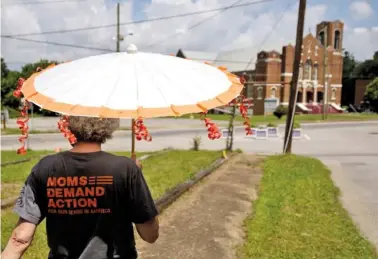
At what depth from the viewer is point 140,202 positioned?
2.19 metres

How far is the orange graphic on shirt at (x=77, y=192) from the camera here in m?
2.16

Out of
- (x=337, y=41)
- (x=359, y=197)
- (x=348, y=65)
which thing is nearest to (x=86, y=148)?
(x=359, y=197)

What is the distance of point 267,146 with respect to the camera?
19703 millimetres

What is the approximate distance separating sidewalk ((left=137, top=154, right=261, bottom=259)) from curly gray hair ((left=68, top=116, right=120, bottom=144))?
3199 millimetres

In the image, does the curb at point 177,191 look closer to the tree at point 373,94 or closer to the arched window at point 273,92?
the arched window at point 273,92

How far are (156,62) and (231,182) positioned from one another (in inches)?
307

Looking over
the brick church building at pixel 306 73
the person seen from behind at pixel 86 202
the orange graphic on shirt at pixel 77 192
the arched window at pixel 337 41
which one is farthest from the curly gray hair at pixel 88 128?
the arched window at pixel 337 41

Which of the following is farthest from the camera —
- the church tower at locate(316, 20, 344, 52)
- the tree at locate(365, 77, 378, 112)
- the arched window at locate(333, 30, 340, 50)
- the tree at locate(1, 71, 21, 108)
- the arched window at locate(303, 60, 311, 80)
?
the tree at locate(365, 77, 378, 112)

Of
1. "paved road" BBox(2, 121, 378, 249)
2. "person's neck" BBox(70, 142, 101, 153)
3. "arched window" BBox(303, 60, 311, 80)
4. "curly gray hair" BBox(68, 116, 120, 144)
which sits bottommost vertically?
"paved road" BBox(2, 121, 378, 249)

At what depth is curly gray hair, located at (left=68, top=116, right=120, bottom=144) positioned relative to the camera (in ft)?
7.28

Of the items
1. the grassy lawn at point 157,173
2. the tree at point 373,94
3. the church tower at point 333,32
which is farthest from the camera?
the tree at point 373,94

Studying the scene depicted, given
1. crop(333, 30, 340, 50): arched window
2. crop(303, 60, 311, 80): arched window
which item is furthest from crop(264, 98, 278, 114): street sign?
crop(333, 30, 340, 50): arched window

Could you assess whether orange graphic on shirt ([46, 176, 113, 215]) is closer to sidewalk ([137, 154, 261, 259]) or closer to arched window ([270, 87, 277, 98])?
sidewalk ([137, 154, 261, 259])

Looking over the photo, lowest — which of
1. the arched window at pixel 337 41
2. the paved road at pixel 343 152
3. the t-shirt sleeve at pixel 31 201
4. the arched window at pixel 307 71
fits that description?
the paved road at pixel 343 152
